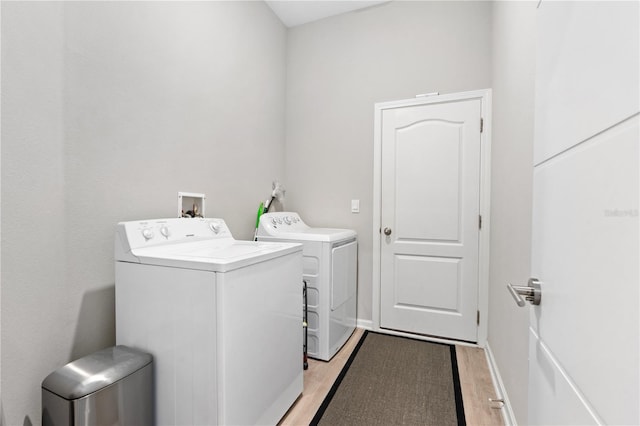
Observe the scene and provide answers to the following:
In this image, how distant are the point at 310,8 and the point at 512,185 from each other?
236 centimetres

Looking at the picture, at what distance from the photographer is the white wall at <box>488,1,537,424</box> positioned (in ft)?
3.99

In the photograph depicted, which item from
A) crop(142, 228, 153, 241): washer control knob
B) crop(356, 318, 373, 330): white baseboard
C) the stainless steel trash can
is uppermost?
crop(142, 228, 153, 241): washer control knob

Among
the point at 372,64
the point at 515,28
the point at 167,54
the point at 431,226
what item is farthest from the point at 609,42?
the point at 372,64

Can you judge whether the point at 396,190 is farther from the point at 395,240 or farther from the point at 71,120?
the point at 71,120

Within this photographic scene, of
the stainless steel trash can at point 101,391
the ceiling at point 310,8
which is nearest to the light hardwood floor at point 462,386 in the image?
the stainless steel trash can at point 101,391

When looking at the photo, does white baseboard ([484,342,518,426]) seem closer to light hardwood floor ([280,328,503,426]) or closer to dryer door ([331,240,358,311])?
light hardwood floor ([280,328,503,426])

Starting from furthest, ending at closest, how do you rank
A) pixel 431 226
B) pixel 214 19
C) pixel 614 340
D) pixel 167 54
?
pixel 431 226 < pixel 214 19 < pixel 167 54 < pixel 614 340

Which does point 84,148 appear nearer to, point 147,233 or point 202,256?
point 147,233

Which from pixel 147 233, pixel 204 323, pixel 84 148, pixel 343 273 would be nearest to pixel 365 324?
pixel 343 273

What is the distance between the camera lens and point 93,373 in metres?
1.04

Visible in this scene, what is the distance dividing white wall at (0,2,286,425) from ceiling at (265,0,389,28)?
2.79 feet

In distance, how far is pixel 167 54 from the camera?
1.69 metres

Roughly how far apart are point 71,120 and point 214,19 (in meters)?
1.26

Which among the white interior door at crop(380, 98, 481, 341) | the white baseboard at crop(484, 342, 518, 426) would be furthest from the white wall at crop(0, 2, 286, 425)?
the white baseboard at crop(484, 342, 518, 426)
